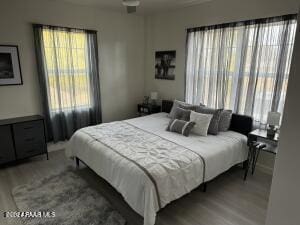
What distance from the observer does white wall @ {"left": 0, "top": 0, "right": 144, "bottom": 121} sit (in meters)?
3.35

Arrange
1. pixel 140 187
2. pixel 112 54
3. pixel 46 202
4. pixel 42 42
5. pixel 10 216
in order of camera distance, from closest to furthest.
Result: pixel 140 187 → pixel 10 216 → pixel 46 202 → pixel 42 42 → pixel 112 54

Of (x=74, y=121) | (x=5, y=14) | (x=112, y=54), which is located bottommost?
(x=74, y=121)

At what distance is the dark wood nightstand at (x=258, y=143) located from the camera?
280cm

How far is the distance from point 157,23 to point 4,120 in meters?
3.73

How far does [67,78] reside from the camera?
156 inches

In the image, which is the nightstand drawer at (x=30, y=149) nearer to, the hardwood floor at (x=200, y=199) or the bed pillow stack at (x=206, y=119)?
the hardwood floor at (x=200, y=199)

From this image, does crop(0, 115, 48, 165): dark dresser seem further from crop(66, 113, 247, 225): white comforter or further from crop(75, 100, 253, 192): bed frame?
crop(75, 100, 253, 192): bed frame

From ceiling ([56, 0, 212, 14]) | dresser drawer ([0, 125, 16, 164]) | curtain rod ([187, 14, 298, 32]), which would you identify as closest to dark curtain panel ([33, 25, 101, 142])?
ceiling ([56, 0, 212, 14])

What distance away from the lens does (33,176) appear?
3115 mm

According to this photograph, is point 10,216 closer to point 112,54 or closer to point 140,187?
point 140,187

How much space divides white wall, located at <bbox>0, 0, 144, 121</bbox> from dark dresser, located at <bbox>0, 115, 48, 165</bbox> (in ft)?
1.29

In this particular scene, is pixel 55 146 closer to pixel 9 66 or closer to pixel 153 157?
pixel 9 66

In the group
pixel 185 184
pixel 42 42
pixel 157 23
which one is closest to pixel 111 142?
pixel 185 184

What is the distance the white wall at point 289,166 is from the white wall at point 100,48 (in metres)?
3.90
